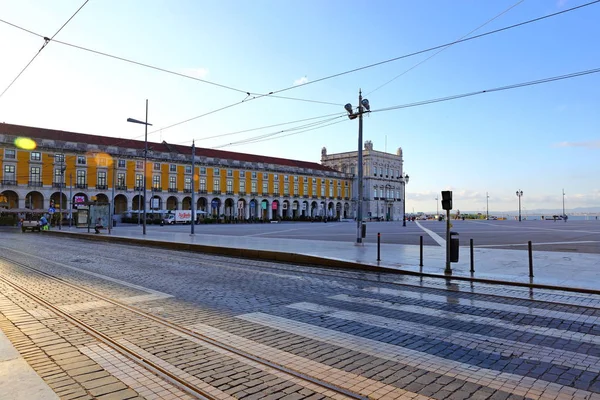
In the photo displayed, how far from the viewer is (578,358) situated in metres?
4.57

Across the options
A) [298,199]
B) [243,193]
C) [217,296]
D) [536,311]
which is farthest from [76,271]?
[298,199]

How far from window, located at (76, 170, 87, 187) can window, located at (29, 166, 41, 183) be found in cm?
577

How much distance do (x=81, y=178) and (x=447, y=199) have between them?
2809 inches

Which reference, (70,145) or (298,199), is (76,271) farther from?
(298,199)

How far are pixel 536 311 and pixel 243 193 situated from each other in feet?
281

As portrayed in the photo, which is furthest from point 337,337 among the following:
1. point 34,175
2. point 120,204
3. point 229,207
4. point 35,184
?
point 229,207

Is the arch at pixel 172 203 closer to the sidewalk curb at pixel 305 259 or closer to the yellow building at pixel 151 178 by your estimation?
the yellow building at pixel 151 178

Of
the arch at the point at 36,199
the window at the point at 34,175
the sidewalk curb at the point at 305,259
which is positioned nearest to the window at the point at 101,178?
the arch at the point at 36,199

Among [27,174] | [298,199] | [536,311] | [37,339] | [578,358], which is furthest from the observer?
[298,199]

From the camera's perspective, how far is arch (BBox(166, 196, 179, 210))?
80.9m

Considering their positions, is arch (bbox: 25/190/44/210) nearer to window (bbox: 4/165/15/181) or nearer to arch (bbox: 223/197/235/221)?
window (bbox: 4/165/15/181)

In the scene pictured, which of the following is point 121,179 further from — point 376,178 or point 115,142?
point 376,178

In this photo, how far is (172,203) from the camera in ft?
267

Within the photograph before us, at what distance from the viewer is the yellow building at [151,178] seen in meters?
63.3
